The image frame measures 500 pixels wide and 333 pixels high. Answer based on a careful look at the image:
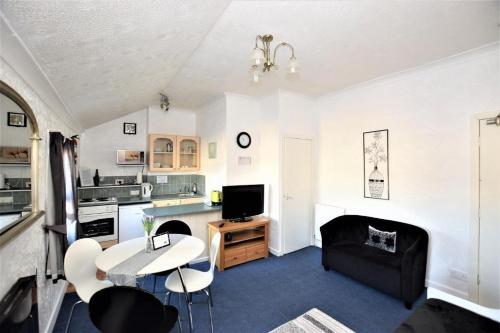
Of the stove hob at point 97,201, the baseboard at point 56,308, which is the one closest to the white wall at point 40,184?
the baseboard at point 56,308

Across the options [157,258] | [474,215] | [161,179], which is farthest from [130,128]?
[474,215]

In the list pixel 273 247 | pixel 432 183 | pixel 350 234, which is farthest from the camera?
pixel 273 247

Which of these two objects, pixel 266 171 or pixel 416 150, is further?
pixel 266 171

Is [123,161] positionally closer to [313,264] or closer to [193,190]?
[193,190]

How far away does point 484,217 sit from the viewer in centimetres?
253

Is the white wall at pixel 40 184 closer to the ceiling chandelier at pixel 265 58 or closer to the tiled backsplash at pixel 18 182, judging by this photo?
the tiled backsplash at pixel 18 182

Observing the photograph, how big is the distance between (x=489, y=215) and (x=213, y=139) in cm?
393

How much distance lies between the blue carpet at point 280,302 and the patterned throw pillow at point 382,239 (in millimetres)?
563

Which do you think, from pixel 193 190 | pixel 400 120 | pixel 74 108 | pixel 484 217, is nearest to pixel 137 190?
pixel 193 190

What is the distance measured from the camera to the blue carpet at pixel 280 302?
7.49 feet

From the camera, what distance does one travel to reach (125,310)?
1.42 metres

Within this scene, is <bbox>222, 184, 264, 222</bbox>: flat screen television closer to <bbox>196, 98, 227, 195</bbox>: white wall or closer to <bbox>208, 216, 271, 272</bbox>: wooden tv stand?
<bbox>208, 216, 271, 272</bbox>: wooden tv stand

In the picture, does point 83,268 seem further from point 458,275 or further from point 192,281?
point 458,275

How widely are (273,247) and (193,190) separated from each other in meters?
2.16
